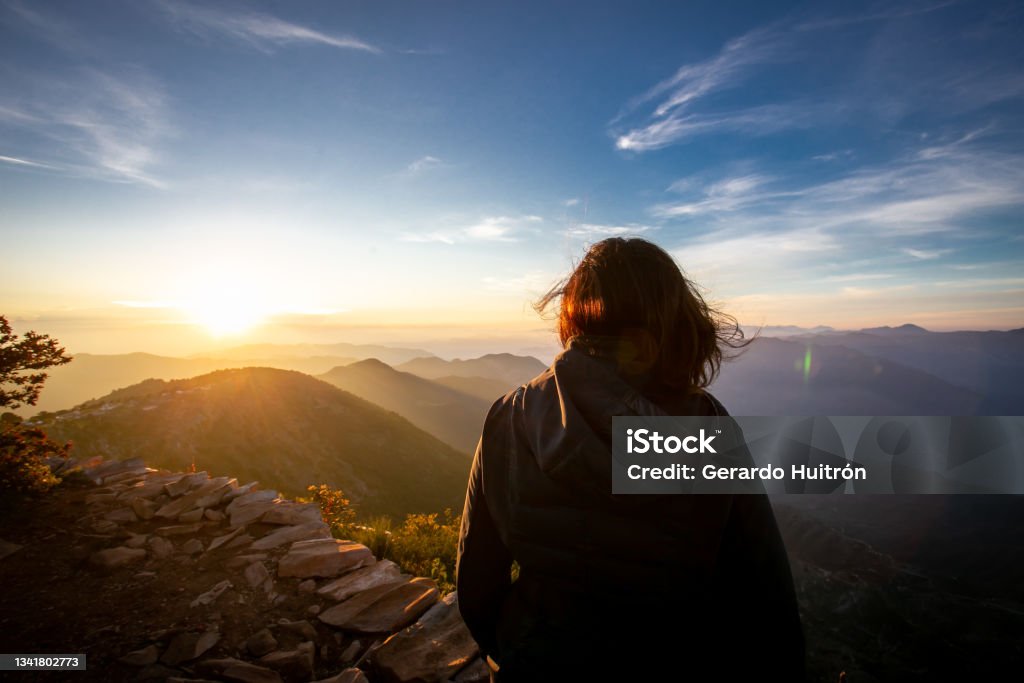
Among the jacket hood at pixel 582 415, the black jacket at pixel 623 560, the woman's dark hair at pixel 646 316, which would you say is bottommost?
the black jacket at pixel 623 560

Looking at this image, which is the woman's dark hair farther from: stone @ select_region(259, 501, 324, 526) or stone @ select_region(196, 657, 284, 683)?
stone @ select_region(259, 501, 324, 526)

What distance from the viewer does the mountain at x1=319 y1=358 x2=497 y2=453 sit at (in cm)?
9513

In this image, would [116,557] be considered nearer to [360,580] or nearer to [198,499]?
[198,499]

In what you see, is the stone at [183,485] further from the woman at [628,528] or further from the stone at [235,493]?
the woman at [628,528]

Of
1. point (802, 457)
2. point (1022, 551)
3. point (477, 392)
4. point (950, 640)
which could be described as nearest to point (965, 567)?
point (1022, 551)

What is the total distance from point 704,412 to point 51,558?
24.4ft

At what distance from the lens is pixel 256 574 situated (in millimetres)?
5039

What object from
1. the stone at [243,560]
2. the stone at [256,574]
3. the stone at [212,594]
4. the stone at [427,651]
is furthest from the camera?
the stone at [243,560]

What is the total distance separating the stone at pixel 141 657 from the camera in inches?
146

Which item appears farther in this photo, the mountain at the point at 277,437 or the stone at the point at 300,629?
the mountain at the point at 277,437

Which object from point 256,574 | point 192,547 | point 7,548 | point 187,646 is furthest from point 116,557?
point 187,646

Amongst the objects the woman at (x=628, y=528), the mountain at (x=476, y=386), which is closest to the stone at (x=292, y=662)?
the woman at (x=628, y=528)

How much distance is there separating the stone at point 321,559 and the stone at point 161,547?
4.95 ft

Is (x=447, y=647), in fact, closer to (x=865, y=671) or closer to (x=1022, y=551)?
(x=865, y=671)
